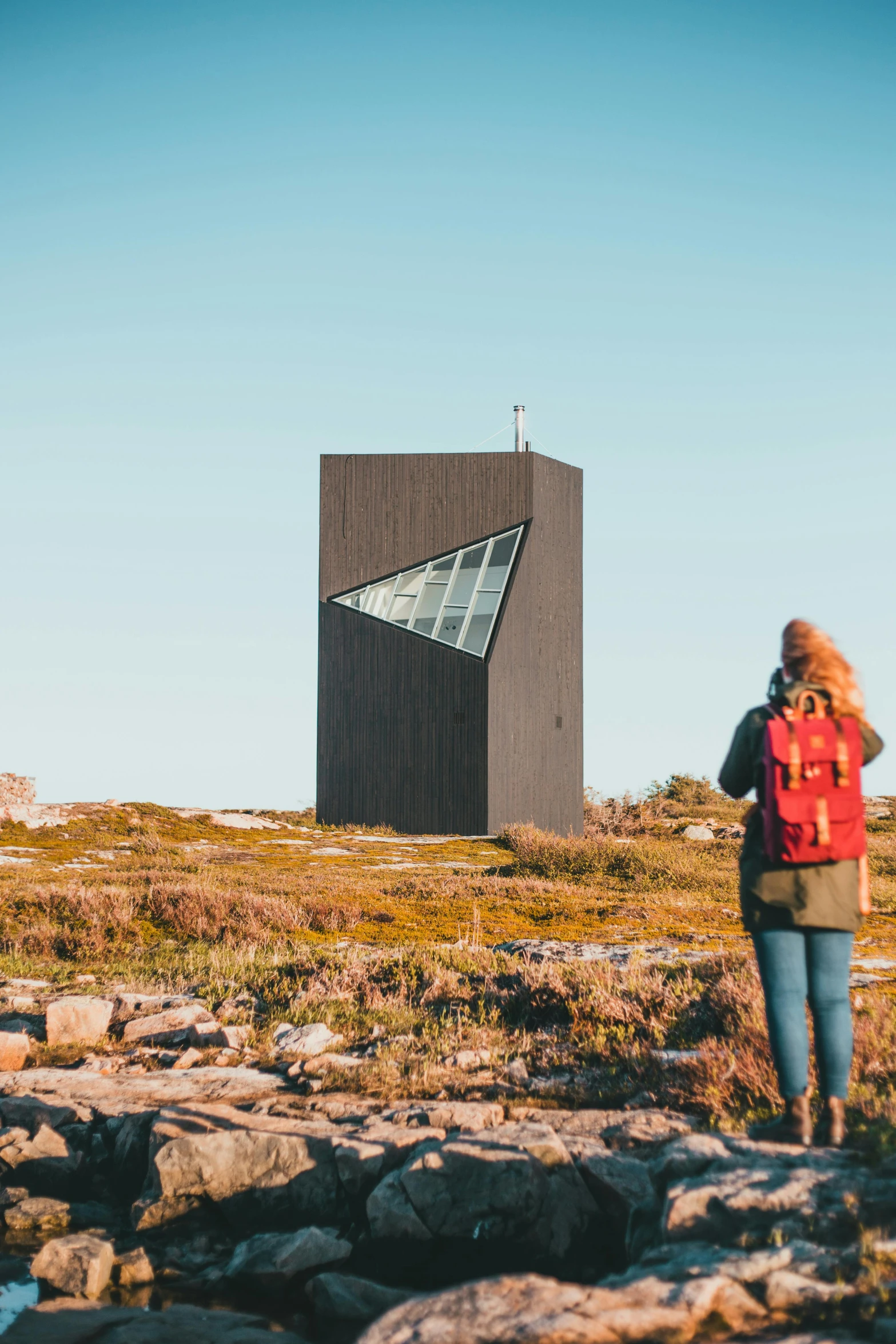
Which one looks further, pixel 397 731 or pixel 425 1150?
pixel 397 731

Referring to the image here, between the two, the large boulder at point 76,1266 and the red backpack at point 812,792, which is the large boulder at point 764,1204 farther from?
the large boulder at point 76,1266

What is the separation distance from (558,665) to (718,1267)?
81.6 ft

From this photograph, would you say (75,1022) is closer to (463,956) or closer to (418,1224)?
(463,956)

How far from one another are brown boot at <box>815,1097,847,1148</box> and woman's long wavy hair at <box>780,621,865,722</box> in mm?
1540

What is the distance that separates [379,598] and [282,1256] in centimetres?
2343

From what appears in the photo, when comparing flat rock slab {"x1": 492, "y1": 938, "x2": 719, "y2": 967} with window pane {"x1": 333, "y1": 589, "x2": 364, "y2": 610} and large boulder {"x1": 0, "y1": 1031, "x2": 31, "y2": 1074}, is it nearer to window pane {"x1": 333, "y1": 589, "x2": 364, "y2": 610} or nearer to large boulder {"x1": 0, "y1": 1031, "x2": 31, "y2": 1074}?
large boulder {"x1": 0, "y1": 1031, "x2": 31, "y2": 1074}

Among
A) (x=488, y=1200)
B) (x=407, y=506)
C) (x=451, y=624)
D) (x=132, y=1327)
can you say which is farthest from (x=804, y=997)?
(x=407, y=506)

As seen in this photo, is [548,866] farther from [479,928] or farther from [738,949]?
[738,949]

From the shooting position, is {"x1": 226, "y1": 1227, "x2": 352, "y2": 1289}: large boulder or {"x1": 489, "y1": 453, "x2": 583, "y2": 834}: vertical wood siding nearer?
{"x1": 226, "y1": 1227, "x2": 352, "y2": 1289}: large boulder

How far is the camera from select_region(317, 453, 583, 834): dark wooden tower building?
25609mm

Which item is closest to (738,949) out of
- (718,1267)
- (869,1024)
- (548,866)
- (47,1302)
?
(869,1024)

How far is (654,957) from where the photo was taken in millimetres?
7957

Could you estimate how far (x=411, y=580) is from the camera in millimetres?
26953

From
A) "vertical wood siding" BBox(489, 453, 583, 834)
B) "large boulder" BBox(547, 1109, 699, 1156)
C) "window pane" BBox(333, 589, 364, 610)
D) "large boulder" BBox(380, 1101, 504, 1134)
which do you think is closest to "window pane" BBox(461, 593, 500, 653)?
"vertical wood siding" BBox(489, 453, 583, 834)
